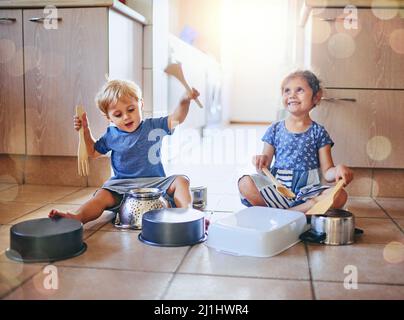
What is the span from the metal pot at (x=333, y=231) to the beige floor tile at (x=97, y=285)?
1.37ft

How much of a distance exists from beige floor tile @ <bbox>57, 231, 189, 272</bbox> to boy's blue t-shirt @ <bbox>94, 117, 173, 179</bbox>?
1.05ft

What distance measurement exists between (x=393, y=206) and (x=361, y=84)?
1.42ft

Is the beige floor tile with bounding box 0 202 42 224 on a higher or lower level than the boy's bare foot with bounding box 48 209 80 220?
lower

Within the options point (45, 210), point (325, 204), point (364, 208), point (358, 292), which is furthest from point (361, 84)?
point (45, 210)

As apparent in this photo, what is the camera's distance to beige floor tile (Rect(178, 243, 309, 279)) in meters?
1.00

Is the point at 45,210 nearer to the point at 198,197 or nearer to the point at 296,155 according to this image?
the point at 198,197

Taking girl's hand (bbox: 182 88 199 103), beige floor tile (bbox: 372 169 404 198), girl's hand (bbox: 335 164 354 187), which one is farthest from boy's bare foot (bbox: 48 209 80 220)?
beige floor tile (bbox: 372 169 404 198)

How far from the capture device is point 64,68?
1838 mm

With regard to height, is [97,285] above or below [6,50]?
below

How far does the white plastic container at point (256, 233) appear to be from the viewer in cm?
110

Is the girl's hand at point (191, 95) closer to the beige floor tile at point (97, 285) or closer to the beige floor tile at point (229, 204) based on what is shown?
the beige floor tile at point (229, 204)

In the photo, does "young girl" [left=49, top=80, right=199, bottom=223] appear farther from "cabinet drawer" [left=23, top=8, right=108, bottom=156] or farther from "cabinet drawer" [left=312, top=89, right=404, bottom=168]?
"cabinet drawer" [left=312, top=89, right=404, bottom=168]
